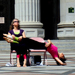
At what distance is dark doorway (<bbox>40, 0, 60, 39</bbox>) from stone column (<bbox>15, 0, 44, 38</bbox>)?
4.42 m

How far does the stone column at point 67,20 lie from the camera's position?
1980 cm

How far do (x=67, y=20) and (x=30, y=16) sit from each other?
2.51 m

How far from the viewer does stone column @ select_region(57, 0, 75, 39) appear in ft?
65.0

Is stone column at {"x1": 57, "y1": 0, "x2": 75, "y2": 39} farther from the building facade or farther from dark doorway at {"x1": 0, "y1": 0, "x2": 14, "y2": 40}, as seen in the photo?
dark doorway at {"x1": 0, "y1": 0, "x2": 14, "y2": 40}

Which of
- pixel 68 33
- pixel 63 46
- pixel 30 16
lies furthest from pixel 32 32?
pixel 63 46

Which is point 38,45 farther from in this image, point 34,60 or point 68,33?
point 68,33

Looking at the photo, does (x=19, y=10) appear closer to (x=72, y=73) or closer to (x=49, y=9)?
(x=49, y=9)

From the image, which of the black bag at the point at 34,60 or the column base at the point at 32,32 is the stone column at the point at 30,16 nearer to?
the column base at the point at 32,32

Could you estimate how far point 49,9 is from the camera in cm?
2425

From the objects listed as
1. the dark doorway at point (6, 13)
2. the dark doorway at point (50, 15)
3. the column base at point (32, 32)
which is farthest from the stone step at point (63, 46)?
the dark doorway at point (6, 13)

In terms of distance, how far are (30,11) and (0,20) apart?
12.0 ft

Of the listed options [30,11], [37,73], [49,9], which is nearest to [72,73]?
[37,73]

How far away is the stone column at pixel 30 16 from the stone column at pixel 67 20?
4.38 ft

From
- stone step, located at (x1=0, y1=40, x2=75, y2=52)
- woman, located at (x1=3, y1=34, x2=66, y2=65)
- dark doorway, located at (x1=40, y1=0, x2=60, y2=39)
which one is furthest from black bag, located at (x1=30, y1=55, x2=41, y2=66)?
dark doorway, located at (x1=40, y1=0, x2=60, y2=39)
